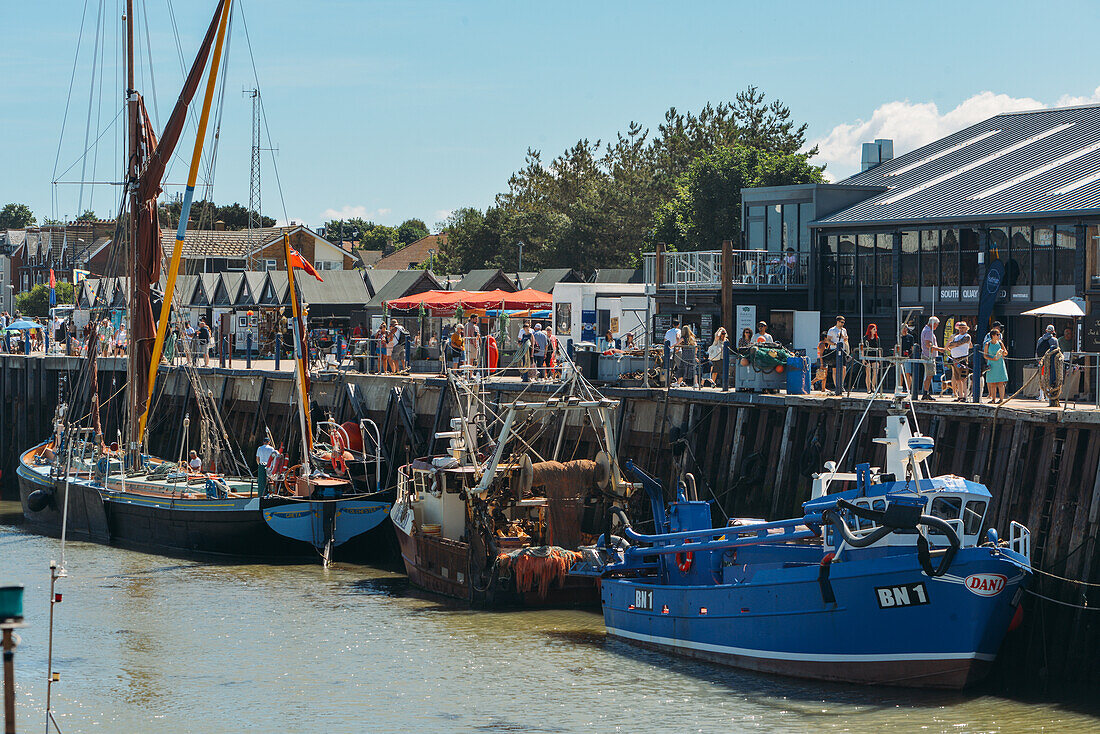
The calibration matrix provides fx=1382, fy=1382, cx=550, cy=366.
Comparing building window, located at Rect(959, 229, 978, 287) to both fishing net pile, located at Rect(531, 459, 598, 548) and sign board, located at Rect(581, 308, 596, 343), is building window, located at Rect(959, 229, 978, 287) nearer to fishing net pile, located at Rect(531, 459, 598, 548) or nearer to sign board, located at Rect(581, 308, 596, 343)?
sign board, located at Rect(581, 308, 596, 343)

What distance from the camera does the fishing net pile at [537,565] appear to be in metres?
26.3

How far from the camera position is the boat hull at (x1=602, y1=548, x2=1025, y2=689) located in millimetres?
20281

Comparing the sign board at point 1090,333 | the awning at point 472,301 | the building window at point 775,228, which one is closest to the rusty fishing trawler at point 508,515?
the sign board at point 1090,333

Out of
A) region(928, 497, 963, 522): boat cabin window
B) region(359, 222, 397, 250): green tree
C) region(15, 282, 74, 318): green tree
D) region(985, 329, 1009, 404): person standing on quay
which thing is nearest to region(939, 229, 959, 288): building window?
region(985, 329, 1009, 404): person standing on quay

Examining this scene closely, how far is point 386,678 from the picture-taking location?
2250 centimetres

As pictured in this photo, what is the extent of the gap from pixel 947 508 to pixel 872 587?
167cm

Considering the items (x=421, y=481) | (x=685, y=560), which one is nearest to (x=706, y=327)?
(x=421, y=481)

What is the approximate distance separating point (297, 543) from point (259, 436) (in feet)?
35.7

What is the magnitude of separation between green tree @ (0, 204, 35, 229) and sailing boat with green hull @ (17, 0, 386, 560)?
16294cm

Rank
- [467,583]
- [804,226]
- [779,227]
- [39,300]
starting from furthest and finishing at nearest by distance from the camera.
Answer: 1. [39,300]
2. [779,227]
3. [804,226]
4. [467,583]

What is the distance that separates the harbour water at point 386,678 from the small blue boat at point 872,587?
450 mm

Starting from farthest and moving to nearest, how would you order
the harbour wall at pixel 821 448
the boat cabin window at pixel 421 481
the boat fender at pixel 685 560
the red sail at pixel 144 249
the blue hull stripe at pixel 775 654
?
1. the red sail at pixel 144 249
2. the boat cabin window at pixel 421 481
3. the boat fender at pixel 685 560
4. the harbour wall at pixel 821 448
5. the blue hull stripe at pixel 775 654

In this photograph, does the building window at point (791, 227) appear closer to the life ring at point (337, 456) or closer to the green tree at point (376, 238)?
the life ring at point (337, 456)

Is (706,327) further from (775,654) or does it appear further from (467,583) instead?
(775,654)
